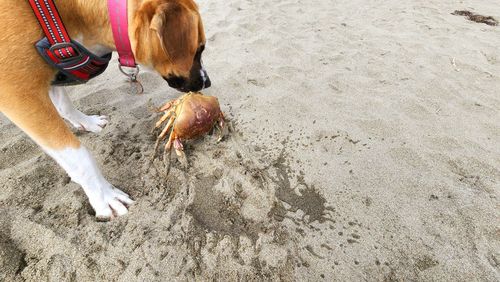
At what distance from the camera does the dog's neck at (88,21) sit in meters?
1.66

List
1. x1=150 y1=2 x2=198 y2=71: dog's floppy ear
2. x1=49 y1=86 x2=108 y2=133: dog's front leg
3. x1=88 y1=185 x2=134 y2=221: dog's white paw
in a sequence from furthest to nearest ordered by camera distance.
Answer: x1=49 y1=86 x2=108 y2=133: dog's front leg, x1=88 y1=185 x2=134 y2=221: dog's white paw, x1=150 y1=2 x2=198 y2=71: dog's floppy ear

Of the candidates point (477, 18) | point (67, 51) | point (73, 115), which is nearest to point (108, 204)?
point (67, 51)

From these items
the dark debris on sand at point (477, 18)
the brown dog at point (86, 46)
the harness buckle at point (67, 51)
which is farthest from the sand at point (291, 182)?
the dark debris on sand at point (477, 18)

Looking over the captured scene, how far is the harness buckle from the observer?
1577 millimetres

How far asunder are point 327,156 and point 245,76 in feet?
4.32

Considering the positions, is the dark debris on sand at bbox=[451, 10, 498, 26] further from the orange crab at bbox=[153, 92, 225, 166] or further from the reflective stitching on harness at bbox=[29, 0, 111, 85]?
the reflective stitching on harness at bbox=[29, 0, 111, 85]

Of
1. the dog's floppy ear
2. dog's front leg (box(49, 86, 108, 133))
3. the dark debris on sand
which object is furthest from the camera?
the dark debris on sand

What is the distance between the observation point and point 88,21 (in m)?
1.70

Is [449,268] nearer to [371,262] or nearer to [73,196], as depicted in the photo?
[371,262]

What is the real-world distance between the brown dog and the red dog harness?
0.04 meters

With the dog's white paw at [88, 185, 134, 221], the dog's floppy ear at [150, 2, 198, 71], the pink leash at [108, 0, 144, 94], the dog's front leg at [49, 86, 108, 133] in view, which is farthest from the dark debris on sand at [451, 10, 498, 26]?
the dog's white paw at [88, 185, 134, 221]

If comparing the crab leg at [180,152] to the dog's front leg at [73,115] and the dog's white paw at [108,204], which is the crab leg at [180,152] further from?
the dog's front leg at [73,115]

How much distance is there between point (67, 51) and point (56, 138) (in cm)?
45

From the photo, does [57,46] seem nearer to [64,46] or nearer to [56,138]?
[64,46]
